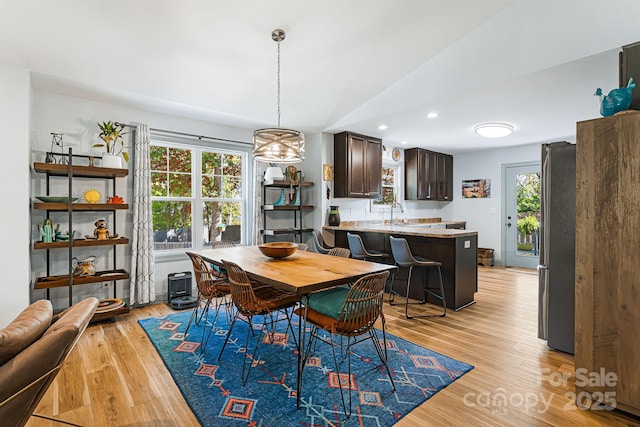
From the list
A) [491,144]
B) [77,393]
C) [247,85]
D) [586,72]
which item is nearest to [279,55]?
[247,85]

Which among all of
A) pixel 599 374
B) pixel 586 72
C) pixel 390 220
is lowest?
pixel 599 374

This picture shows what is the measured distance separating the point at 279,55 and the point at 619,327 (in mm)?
3545

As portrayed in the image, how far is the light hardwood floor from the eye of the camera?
1.89 meters

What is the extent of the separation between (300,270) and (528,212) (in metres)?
5.82

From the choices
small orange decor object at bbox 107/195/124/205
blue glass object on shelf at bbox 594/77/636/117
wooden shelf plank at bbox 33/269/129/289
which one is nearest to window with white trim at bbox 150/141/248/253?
small orange decor object at bbox 107/195/124/205

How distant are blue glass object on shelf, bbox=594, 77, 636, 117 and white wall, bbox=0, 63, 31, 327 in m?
4.69

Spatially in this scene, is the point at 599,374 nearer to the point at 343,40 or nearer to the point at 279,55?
the point at 343,40

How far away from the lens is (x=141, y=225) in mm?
A: 3920

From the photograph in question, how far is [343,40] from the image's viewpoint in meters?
3.20

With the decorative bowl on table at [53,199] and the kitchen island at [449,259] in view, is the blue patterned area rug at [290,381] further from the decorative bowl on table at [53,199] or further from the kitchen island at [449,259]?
the decorative bowl on table at [53,199]

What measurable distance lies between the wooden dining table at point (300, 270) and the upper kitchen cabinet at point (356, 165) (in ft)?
7.36

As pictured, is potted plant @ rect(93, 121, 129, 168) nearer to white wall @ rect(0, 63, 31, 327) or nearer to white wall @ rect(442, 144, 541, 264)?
white wall @ rect(0, 63, 31, 327)

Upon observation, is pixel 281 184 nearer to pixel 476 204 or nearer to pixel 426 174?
pixel 426 174

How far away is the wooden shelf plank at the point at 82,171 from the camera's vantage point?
10.4 ft
